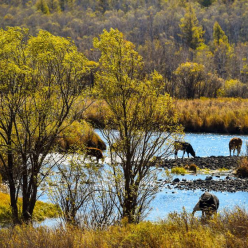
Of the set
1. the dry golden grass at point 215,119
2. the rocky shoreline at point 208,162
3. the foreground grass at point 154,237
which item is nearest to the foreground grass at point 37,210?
the foreground grass at point 154,237

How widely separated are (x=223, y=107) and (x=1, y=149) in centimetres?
2902

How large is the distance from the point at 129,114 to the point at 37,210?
4.15 meters

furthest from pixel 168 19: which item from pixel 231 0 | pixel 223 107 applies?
pixel 223 107

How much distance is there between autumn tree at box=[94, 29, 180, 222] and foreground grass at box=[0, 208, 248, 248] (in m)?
2.38

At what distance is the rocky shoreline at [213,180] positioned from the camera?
17203 millimetres

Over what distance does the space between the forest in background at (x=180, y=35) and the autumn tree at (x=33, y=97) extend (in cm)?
4169

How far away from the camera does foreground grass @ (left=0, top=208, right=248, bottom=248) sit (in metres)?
7.13

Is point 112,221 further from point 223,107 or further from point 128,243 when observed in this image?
point 223,107

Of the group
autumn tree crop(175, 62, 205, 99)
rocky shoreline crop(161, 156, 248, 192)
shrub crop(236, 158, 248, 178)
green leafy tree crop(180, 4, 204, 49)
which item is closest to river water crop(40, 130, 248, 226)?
rocky shoreline crop(161, 156, 248, 192)

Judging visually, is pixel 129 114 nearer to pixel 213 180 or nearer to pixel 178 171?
pixel 213 180

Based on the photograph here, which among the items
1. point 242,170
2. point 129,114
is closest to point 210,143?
point 242,170

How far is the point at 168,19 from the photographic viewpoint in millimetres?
147625

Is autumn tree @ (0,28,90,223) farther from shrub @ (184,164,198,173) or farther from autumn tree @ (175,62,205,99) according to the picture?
autumn tree @ (175,62,205,99)

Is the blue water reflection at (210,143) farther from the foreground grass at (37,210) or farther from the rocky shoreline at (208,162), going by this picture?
the foreground grass at (37,210)
